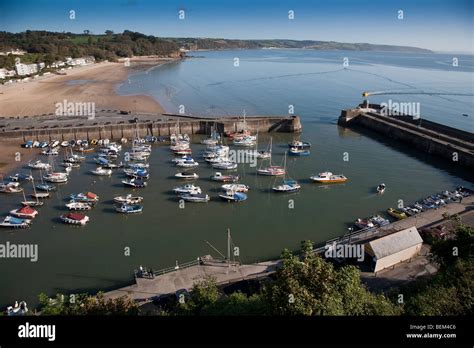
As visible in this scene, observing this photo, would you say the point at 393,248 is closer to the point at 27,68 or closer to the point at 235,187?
the point at 235,187

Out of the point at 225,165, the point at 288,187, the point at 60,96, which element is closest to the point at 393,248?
the point at 288,187

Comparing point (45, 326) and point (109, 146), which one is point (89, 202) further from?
point (45, 326)

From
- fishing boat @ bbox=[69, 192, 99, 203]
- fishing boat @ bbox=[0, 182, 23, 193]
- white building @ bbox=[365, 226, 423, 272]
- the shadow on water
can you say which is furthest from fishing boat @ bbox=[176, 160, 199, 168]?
the shadow on water

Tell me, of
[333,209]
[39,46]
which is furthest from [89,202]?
[39,46]

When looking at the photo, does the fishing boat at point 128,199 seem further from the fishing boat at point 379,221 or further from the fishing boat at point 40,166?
the fishing boat at point 379,221

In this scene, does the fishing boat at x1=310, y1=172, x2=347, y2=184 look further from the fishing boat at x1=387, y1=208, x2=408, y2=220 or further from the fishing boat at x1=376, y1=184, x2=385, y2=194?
the fishing boat at x1=387, y1=208, x2=408, y2=220

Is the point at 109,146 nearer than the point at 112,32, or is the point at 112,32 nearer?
the point at 109,146
